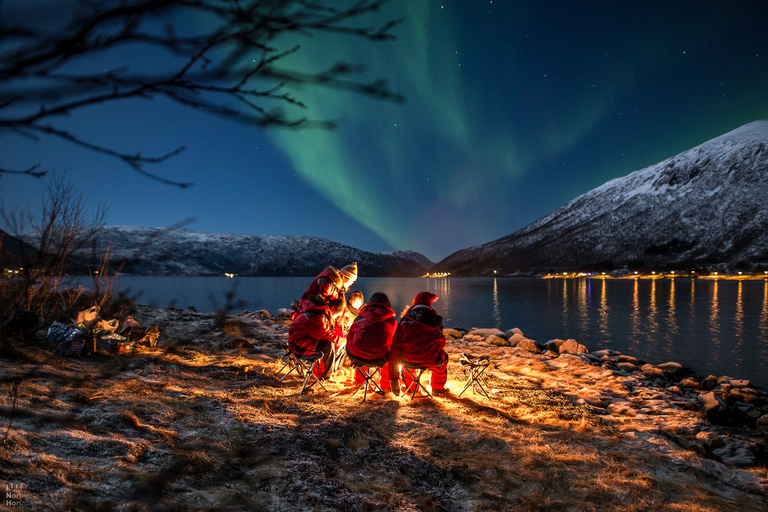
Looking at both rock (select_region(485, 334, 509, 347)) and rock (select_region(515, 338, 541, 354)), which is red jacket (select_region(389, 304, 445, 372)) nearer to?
rock (select_region(515, 338, 541, 354))

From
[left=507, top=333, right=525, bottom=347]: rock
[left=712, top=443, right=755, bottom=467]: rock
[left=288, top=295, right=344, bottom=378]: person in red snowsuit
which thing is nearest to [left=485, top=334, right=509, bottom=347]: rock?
[left=507, top=333, right=525, bottom=347]: rock

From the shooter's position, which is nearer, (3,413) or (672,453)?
(3,413)

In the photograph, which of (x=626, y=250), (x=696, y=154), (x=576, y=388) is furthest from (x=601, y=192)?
(x=576, y=388)

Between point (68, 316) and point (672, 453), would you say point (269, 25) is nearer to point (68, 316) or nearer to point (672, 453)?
point (672, 453)

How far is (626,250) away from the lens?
462ft

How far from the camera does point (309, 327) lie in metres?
5.59

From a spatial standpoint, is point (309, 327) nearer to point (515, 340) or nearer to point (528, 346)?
point (528, 346)

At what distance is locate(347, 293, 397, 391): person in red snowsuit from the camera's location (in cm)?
526

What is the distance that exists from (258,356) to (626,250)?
170084 mm

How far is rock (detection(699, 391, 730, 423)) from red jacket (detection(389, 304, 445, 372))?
199 inches

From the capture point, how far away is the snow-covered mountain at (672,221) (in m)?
121

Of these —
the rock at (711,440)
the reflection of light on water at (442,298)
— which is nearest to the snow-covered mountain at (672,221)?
the reflection of light on water at (442,298)

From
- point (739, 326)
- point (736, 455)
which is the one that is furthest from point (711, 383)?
point (739, 326)

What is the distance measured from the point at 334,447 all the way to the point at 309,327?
2.33 m
